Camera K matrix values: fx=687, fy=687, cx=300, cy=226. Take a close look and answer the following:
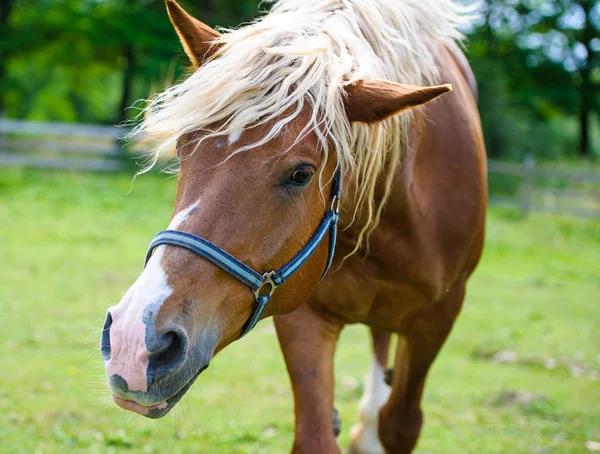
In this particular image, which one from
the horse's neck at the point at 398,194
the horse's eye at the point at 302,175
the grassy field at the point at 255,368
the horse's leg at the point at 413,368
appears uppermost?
the horse's eye at the point at 302,175

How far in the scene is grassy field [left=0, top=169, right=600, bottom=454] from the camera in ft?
14.0

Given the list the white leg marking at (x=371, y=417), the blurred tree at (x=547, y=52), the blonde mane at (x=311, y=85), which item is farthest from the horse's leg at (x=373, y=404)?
the blurred tree at (x=547, y=52)

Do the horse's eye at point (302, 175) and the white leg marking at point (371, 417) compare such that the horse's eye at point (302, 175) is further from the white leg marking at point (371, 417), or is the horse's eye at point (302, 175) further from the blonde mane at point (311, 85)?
the white leg marking at point (371, 417)

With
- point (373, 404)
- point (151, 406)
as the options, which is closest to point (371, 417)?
point (373, 404)

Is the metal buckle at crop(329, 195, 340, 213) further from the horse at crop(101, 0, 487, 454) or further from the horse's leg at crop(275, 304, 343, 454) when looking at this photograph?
the horse's leg at crop(275, 304, 343, 454)

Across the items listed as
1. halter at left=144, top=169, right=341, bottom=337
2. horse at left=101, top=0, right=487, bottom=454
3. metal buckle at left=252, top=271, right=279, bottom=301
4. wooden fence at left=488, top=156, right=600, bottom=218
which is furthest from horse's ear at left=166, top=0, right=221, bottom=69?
wooden fence at left=488, top=156, right=600, bottom=218

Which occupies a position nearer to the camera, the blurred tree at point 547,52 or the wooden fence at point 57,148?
the wooden fence at point 57,148

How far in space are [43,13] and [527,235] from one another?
1652 cm

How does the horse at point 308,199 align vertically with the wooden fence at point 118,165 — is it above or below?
above

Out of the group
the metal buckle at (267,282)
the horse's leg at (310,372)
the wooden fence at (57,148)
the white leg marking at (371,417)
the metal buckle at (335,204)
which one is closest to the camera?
the metal buckle at (267,282)

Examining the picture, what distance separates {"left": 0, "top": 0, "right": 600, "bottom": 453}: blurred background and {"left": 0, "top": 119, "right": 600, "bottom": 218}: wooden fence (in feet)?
0.15

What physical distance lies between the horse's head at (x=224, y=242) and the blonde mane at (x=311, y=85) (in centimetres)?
3

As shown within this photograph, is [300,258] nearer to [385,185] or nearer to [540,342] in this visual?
[385,185]

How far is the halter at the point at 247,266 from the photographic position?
1945 mm
